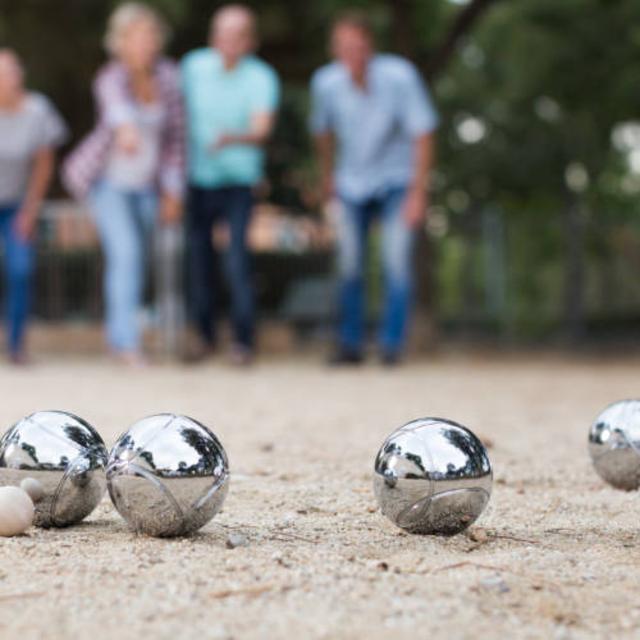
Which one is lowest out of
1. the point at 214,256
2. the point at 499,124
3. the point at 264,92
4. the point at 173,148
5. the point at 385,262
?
the point at 385,262

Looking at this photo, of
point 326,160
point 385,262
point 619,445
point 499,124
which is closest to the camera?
point 619,445

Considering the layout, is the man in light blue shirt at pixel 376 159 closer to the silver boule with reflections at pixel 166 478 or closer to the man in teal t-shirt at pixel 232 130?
the man in teal t-shirt at pixel 232 130

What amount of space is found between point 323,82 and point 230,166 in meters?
0.89

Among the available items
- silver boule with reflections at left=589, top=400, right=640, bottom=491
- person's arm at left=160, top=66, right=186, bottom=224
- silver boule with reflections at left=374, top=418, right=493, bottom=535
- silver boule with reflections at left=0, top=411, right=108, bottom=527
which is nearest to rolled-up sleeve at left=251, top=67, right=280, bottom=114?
person's arm at left=160, top=66, right=186, bottom=224

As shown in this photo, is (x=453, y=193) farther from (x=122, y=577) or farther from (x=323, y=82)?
(x=122, y=577)

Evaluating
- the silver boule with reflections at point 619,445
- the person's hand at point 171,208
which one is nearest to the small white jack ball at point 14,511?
the silver boule with reflections at point 619,445

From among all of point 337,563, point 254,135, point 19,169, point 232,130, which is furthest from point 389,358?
point 337,563

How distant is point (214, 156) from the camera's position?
793 cm

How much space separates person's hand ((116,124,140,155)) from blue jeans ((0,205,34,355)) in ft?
3.58

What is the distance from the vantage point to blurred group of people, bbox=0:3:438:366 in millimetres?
7840

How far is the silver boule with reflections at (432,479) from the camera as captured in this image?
2.54 m

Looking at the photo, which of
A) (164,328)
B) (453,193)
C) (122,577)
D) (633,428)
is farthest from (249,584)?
(453,193)

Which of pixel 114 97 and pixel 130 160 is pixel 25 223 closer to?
pixel 130 160

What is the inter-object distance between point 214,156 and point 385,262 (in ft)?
4.47
